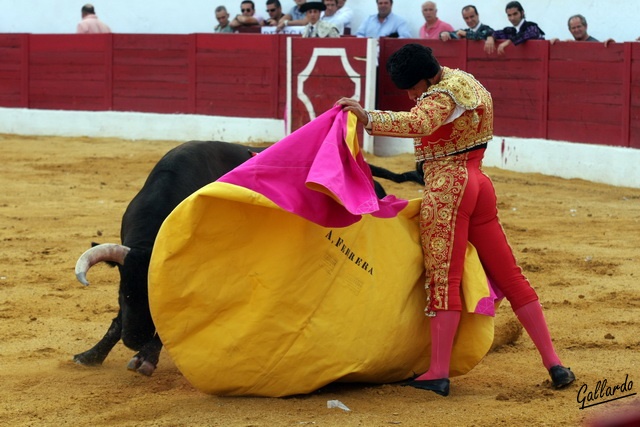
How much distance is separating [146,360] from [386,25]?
7020mm

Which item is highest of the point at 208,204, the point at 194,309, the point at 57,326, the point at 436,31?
the point at 436,31

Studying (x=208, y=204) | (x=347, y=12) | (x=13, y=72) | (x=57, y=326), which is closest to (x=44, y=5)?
(x=13, y=72)

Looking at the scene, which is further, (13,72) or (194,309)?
(13,72)

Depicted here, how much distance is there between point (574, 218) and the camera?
6418 mm

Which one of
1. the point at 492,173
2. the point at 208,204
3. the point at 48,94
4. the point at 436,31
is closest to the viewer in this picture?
the point at 208,204

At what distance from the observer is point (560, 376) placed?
119 inches

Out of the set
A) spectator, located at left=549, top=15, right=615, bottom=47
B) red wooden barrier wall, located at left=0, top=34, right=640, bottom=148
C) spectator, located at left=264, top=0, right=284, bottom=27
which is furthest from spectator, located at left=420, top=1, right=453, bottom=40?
spectator, located at left=264, top=0, right=284, bottom=27

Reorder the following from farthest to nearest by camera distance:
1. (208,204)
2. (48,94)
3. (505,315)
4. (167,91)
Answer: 1. (48,94)
2. (167,91)
3. (505,315)
4. (208,204)

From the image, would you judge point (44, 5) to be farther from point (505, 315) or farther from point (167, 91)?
point (505, 315)

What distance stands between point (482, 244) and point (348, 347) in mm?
491

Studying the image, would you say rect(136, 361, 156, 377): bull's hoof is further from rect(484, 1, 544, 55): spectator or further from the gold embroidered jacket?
rect(484, 1, 544, 55): spectator

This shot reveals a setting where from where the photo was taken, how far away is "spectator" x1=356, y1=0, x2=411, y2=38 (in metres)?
9.83

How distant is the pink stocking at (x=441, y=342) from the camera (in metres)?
3.02

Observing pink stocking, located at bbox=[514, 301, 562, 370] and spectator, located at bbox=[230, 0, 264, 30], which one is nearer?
pink stocking, located at bbox=[514, 301, 562, 370]
